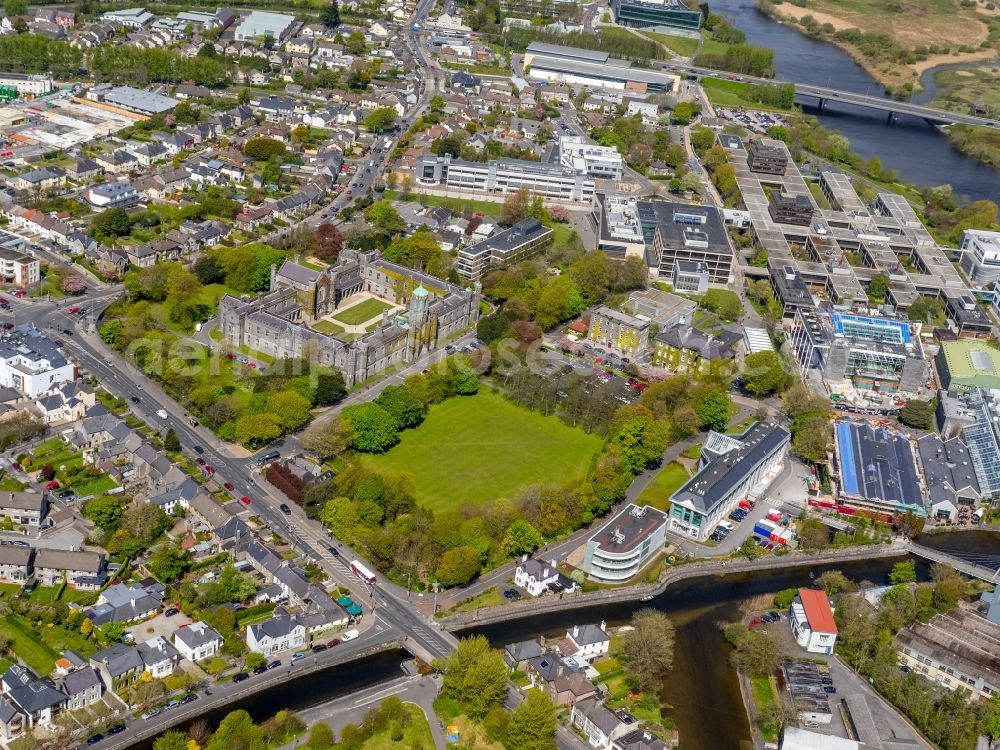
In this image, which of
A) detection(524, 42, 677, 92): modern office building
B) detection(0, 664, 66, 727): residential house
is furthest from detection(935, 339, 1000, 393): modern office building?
detection(524, 42, 677, 92): modern office building

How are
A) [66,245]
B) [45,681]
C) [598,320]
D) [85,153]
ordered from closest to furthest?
[45,681]
[598,320]
[66,245]
[85,153]

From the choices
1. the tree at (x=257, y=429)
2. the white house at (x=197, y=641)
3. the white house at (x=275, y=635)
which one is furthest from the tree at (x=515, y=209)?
the white house at (x=197, y=641)

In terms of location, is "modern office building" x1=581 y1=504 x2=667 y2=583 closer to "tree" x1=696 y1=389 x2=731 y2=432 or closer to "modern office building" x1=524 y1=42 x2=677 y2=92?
"tree" x1=696 y1=389 x2=731 y2=432

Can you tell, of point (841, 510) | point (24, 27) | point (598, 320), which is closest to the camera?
point (841, 510)

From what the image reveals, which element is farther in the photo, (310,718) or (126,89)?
(126,89)

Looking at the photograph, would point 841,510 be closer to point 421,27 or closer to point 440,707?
point 440,707

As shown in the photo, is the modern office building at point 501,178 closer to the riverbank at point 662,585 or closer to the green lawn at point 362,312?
the green lawn at point 362,312

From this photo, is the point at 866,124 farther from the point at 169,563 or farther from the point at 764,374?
the point at 169,563

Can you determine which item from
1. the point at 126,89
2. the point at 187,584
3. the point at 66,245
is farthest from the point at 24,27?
the point at 187,584
